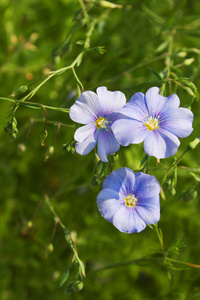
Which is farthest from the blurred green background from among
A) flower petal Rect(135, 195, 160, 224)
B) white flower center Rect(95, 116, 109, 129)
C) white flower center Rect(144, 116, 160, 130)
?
flower petal Rect(135, 195, 160, 224)

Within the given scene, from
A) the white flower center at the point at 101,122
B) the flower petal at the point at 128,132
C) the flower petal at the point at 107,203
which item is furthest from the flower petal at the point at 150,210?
the white flower center at the point at 101,122

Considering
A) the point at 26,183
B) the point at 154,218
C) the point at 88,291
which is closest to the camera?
the point at 154,218

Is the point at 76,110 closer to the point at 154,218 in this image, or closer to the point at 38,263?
the point at 154,218

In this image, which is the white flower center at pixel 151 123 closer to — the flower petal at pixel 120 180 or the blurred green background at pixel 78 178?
the flower petal at pixel 120 180

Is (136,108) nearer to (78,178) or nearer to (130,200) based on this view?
(130,200)

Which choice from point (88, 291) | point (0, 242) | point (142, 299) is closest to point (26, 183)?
point (0, 242)
